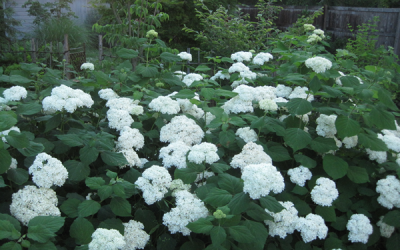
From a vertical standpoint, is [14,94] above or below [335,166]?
above

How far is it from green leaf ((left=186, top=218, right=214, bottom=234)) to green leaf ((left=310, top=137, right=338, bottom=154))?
2.92 ft

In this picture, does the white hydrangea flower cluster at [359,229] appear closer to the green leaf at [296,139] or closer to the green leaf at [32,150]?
the green leaf at [296,139]

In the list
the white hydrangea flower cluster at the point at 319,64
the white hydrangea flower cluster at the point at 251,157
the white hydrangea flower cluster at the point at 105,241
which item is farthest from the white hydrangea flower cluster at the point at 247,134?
the white hydrangea flower cluster at the point at 105,241

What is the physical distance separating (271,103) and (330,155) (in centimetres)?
47

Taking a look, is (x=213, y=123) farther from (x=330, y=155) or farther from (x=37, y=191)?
(x=37, y=191)

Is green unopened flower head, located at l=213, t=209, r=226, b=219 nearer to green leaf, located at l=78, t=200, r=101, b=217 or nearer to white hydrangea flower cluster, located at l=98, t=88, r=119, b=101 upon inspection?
green leaf, located at l=78, t=200, r=101, b=217

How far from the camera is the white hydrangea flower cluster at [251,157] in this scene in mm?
1962

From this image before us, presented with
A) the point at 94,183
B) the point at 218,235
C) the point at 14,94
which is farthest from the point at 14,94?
the point at 218,235

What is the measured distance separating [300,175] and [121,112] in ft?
3.68

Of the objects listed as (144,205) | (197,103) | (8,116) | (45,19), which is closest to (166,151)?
(144,205)

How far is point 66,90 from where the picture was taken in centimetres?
213

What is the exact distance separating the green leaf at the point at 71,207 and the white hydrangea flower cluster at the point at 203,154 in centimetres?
58

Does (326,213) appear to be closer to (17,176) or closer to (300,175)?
(300,175)

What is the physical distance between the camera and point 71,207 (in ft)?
5.64
